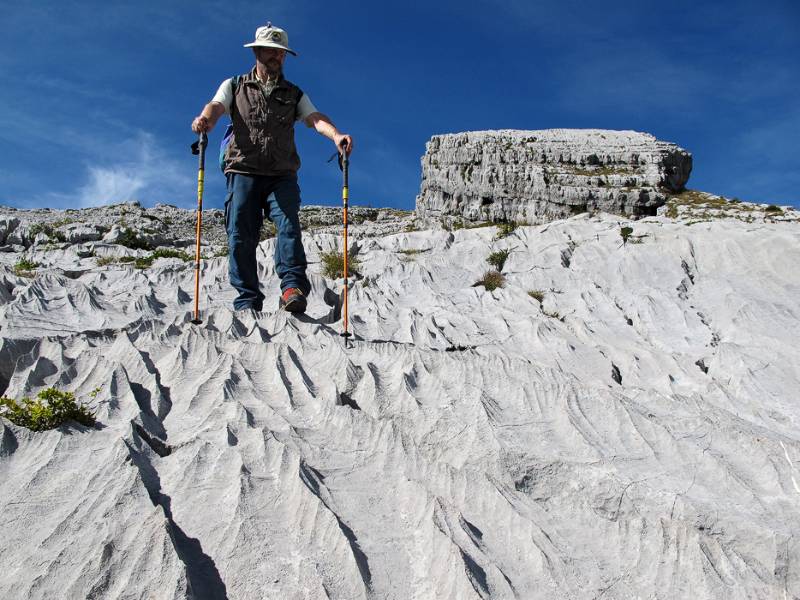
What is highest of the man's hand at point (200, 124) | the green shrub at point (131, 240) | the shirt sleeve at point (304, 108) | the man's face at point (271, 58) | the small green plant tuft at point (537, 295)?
the green shrub at point (131, 240)

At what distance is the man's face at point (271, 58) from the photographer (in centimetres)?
861

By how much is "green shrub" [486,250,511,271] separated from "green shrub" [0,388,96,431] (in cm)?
992

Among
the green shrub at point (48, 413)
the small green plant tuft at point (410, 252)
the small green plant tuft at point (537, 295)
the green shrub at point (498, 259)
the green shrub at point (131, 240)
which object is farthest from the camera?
the green shrub at point (131, 240)

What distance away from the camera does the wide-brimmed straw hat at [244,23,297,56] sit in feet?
27.5

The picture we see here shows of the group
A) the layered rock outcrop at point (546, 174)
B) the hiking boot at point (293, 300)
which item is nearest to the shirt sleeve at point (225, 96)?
the hiking boot at point (293, 300)

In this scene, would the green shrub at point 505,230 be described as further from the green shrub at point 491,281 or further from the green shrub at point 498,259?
the green shrub at point 491,281

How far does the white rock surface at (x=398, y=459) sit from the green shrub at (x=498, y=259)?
404 cm

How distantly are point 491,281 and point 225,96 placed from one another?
236 inches

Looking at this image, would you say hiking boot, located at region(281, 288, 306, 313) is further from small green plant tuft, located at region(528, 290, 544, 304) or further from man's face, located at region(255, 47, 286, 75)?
small green plant tuft, located at region(528, 290, 544, 304)

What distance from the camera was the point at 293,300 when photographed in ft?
29.2

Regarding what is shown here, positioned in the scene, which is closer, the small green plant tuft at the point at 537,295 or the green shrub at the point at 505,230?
the small green plant tuft at the point at 537,295

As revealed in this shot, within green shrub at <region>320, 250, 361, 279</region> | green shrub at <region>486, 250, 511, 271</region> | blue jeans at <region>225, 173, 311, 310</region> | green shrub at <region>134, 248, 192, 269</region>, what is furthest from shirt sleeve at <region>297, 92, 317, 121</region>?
green shrub at <region>134, 248, 192, 269</region>

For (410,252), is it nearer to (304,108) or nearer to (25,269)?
(304,108)

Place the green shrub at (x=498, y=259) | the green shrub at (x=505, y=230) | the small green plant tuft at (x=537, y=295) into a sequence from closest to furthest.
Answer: the small green plant tuft at (x=537, y=295), the green shrub at (x=498, y=259), the green shrub at (x=505, y=230)
